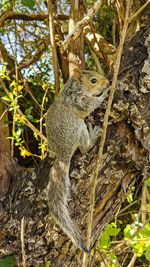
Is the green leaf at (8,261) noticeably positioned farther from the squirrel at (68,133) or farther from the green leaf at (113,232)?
the green leaf at (113,232)

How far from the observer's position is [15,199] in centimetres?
127

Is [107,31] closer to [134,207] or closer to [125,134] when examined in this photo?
[134,207]

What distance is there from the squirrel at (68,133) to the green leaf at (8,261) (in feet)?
0.65

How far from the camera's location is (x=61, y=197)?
3.85ft

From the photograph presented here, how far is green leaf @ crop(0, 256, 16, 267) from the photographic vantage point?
1229 millimetres

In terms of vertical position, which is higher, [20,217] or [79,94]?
[79,94]

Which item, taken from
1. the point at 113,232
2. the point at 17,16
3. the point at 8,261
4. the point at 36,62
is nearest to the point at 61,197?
the point at 8,261

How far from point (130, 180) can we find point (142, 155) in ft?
0.29

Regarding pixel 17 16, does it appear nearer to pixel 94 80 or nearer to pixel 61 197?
pixel 94 80

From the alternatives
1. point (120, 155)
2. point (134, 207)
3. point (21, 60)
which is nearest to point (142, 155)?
point (120, 155)

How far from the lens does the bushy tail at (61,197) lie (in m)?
1.13

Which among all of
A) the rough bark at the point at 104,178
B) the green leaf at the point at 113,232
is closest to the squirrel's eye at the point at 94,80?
the rough bark at the point at 104,178

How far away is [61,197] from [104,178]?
13 cm

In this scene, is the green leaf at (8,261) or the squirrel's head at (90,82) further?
the squirrel's head at (90,82)
